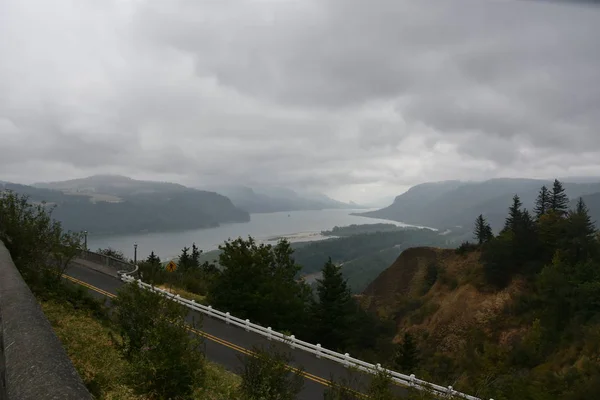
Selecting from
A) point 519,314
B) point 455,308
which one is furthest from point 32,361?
point 455,308

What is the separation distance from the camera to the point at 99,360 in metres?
10.9

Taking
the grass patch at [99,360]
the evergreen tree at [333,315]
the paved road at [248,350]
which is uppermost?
the grass patch at [99,360]

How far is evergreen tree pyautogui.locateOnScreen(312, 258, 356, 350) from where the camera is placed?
110 ft

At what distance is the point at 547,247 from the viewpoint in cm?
4875

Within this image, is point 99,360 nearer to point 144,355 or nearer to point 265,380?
point 144,355

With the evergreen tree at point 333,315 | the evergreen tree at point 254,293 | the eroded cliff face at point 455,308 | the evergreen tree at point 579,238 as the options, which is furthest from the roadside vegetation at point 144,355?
the evergreen tree at point 579,238

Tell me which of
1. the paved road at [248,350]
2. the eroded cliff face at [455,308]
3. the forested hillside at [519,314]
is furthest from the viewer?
the eroded cliff face at [455,308]

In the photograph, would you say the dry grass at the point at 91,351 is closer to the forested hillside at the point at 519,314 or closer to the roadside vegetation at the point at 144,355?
the roadside vegetation at the point at 144,355

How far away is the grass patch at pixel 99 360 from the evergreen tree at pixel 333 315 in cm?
1979

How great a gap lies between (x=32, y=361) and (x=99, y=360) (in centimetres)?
755

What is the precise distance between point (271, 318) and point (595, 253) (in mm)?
38105

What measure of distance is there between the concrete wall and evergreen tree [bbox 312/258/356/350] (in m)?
29.7

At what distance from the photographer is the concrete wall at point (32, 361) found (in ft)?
12.7

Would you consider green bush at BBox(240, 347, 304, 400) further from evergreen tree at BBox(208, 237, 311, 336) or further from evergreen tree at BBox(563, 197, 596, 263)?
evergreen tree at BBox(563, 197, 596, 263)
